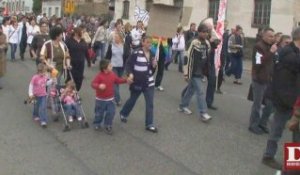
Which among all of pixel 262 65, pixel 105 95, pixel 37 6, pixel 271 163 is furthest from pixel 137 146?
pixel 37 6

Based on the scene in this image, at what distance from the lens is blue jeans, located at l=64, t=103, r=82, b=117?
9.70m

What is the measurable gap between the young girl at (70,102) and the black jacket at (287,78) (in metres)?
3.71

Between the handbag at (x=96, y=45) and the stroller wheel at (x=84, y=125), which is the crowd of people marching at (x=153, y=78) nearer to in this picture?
the stroller wheel at (x=84, y=125)

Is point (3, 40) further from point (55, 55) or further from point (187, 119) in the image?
point (187, 119)

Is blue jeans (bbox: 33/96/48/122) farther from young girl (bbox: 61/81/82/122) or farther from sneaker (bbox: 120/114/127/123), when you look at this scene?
sneaker (bbox: 120/114/127/123)

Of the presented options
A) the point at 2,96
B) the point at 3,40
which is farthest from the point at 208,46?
the point at 3,40

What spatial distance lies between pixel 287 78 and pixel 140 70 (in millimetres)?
2894

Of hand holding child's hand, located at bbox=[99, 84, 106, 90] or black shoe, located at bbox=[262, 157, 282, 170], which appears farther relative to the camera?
hand holding child's hand, located at bbox=[99, 84, 106, 90]

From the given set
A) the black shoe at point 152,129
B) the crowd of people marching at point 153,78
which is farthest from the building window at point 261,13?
the black shoe at point 152,129

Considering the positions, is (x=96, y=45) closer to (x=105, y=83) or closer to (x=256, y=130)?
(x=105, y=83)


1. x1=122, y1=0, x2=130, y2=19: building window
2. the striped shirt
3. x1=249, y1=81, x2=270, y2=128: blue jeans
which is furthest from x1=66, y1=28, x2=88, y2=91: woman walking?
x1=122, y1=0, x2=130, y2=19: building window

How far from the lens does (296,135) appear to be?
22.2ft

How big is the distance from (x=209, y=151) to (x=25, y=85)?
736 centimetres

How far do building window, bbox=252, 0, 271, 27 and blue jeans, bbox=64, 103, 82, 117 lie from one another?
2065 centimetres
